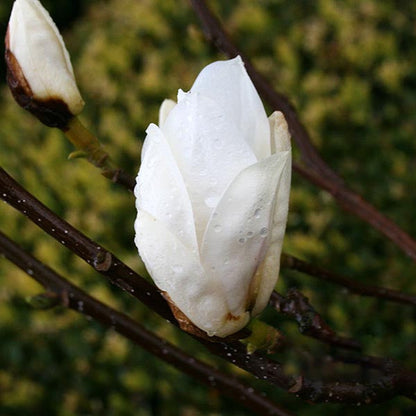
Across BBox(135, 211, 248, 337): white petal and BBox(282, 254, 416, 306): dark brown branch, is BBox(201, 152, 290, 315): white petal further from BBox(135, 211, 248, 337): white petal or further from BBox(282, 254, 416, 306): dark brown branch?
BBox(282, 254, 416, 306): dark brown branch

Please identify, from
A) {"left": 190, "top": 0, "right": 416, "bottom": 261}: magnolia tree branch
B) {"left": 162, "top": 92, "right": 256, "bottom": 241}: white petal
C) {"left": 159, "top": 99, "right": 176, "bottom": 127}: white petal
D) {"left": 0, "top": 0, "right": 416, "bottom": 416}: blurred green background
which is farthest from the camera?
{"left": 0, "top": 0, "right": 416, "bottom": 416}: blurred green background

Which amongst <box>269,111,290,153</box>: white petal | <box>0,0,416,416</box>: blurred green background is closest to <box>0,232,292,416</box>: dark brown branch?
<box>269,111,290,153</box>: white petal

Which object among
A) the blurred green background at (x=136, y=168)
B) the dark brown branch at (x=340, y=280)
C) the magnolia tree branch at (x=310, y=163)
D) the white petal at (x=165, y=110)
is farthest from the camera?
the blurred green background at (x=136, y=168)

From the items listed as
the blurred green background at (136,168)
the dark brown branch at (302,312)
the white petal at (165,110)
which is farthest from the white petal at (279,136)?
the blurred green background at (136,168)

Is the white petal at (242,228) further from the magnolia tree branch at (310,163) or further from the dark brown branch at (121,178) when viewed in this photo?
the magnolia tree branch at (310,163)

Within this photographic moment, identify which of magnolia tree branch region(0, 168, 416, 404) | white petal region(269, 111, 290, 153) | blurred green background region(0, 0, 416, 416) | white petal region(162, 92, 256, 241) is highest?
white petal region(162, 92, 256, 241)

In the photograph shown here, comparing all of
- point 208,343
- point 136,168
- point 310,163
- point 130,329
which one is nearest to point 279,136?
point 208,343

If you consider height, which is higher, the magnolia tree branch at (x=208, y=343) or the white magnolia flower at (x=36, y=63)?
the white magnolia flower at (x=36, y=63)
